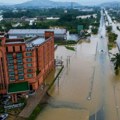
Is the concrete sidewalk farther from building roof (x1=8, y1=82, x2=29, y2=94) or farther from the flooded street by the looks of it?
building roof (x1=8, y1=82, x2=29, y2=94)

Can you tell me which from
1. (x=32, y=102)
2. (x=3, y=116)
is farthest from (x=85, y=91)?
(x=3, y=116)

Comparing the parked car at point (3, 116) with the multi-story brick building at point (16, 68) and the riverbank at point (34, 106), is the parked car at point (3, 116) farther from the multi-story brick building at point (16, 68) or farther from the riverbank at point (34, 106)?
the multi-story brick building at point (16, 68)

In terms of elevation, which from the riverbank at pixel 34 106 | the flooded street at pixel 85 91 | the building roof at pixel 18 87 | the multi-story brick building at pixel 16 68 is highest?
the multi-story brick building at pixel 16 68

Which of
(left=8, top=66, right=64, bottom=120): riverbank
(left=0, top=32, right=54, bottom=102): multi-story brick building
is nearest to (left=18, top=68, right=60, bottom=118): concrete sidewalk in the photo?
(left=8, top=66, right=64, bottom=120): riverbank

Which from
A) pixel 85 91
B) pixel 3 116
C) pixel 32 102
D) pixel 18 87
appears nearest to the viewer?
pixel 3 116

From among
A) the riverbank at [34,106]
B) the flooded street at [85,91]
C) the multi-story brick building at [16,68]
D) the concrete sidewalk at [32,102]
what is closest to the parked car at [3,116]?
the riverbank at [34,106]

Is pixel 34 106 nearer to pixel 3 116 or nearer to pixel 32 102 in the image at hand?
pixel 32 102

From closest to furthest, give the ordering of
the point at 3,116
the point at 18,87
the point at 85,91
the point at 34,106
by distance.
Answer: the point at 3,116 → the point at 34,106 → the point at 18,87 → the point at 85,91
